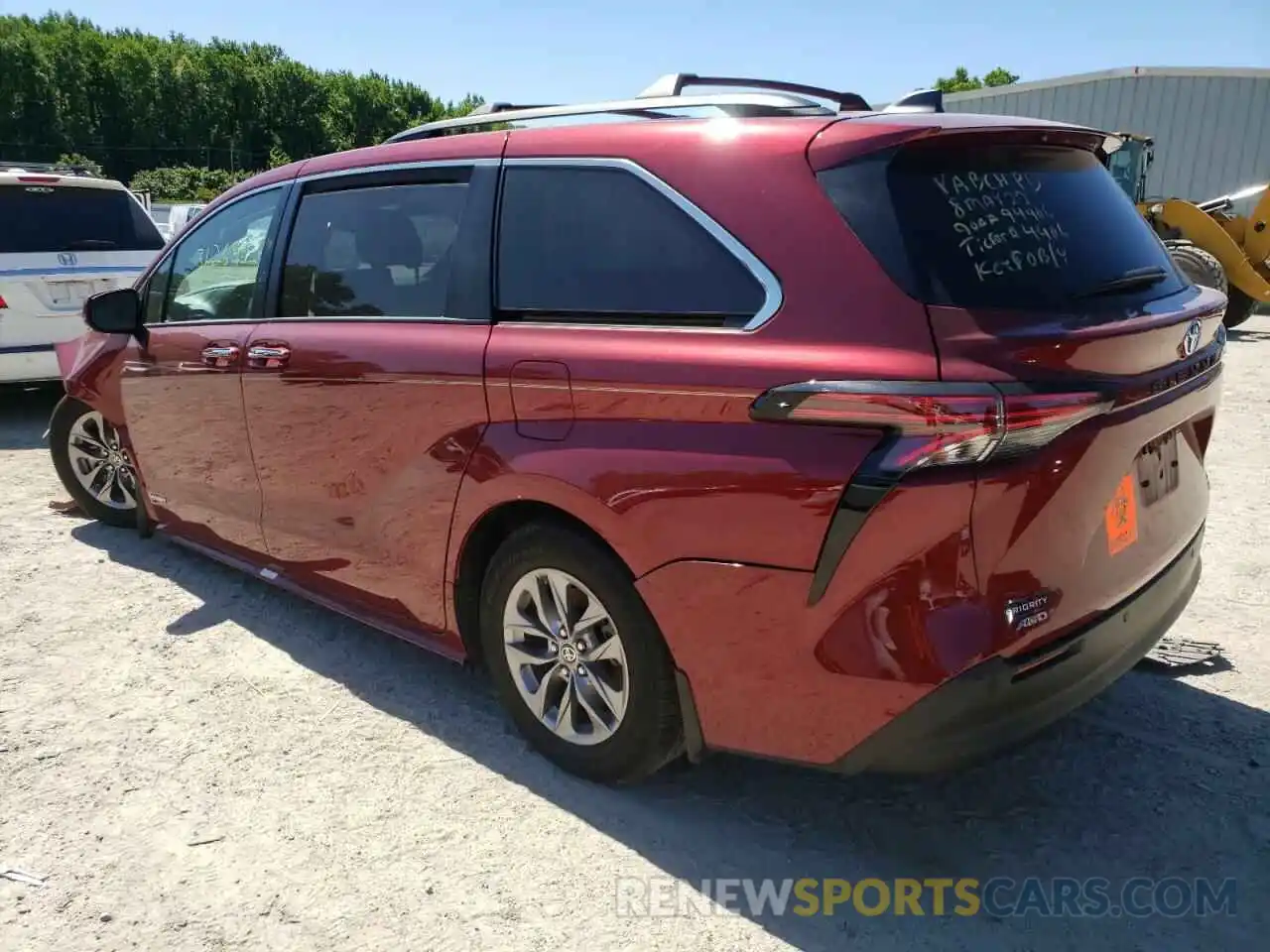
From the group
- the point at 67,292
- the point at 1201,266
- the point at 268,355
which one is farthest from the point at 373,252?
the point at 1201,266

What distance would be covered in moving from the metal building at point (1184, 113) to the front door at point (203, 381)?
20.7 m

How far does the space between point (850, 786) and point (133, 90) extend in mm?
85661

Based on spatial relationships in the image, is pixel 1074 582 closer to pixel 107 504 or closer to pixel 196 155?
Answer: pixel 107 504

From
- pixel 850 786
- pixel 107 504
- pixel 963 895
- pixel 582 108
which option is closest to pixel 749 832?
pixel 850 786

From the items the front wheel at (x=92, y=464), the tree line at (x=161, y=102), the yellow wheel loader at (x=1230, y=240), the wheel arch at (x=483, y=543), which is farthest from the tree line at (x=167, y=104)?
the wheel arch at (x=483, y=543)

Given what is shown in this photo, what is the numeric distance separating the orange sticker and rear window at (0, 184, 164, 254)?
8.02 m

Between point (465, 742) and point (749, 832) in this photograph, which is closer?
point (749, 832)

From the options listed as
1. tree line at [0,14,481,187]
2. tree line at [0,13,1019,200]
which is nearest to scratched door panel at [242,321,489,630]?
tree line at [0,13,1019,200]

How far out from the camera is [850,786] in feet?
9.68

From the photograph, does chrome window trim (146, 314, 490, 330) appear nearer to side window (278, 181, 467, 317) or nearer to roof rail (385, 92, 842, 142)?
side window (278, 181, 467, 317)

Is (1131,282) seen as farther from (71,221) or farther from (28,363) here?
(71,221)

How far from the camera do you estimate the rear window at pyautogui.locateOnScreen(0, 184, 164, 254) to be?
7.63 meters

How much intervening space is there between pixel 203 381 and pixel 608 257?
225 centimetres

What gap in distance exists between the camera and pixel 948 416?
2.06 metres
